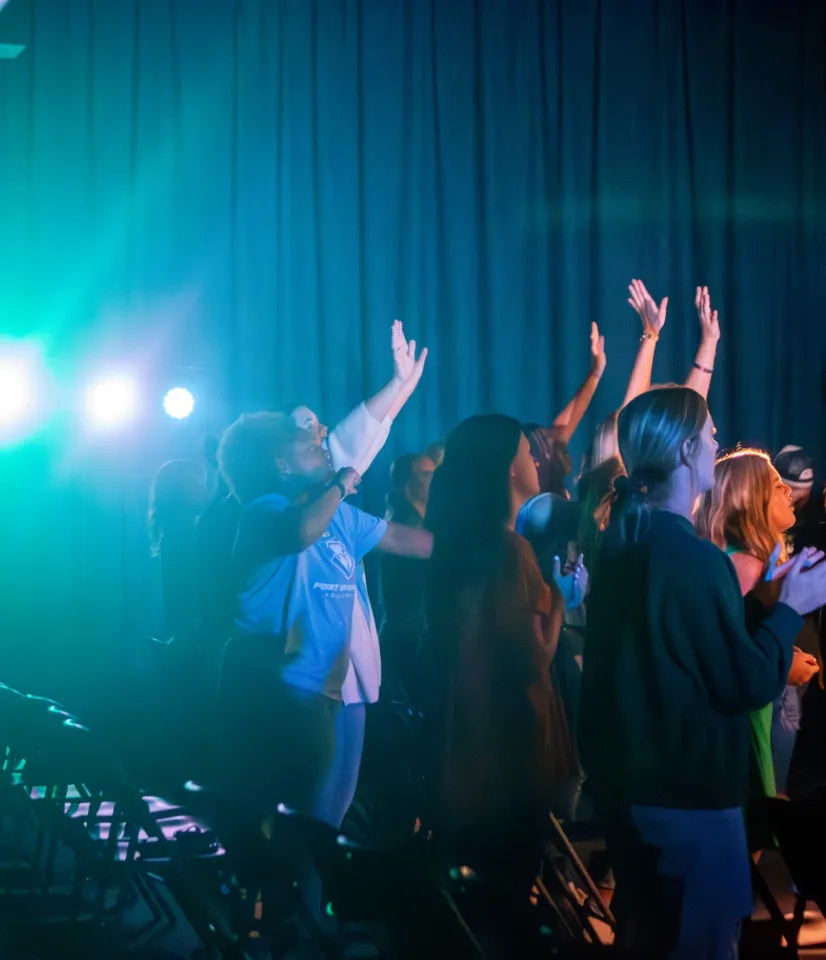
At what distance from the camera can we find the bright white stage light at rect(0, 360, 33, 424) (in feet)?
19.5

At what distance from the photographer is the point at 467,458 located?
2.48 metres

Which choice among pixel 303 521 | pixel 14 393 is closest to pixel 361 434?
pixel 303 521

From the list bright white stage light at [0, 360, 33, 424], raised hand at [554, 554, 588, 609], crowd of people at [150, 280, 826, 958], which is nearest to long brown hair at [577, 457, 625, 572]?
crowd of people at [150, 280, 826, 958]

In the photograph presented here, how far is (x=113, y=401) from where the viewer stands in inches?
230

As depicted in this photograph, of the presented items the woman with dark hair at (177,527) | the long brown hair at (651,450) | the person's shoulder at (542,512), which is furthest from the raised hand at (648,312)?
the long brown hair at (651,450)

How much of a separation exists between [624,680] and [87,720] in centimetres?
283

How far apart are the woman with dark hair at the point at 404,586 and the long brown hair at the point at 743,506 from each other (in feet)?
4.99

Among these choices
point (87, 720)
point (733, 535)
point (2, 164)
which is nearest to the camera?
point (733, 535)

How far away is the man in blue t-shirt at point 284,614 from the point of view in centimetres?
288

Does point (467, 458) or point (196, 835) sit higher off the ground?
point (467, 458)

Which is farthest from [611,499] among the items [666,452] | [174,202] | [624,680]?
[174,202]

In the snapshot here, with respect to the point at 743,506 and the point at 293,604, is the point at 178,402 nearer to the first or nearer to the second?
the point at 293,604

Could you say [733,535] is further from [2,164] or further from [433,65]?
[2,164]

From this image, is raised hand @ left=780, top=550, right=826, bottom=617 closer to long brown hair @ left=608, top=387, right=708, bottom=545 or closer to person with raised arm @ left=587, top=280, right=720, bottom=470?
long brown hair @ left=608, top=387, right=708, bottom=545
